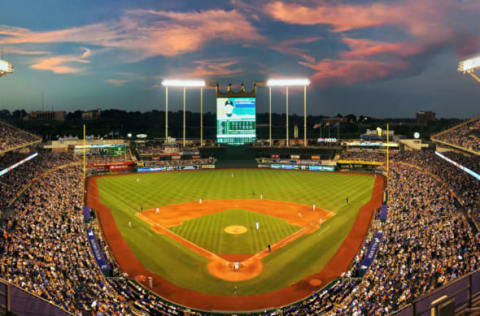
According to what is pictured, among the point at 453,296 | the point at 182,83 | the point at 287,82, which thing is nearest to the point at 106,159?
the point at 182,83

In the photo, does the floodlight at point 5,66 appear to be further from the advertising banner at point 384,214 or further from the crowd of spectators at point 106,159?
the crowd of spectators at point 106,159

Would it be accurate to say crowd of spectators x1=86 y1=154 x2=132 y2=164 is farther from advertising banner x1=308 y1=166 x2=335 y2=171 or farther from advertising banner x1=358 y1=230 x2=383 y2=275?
advertising banner x1=358 y1=230 x2=383 y2=275

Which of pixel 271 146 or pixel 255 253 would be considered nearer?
pixel 255 253

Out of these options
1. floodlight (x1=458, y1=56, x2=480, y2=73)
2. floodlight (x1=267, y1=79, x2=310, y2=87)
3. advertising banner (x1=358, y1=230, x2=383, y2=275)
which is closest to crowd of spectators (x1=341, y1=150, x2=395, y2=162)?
floodlight (x1=267, y1=79, x2=310, y2=87)

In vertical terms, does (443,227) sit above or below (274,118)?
below

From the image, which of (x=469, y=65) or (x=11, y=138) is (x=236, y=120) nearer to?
(x=11, y=138)

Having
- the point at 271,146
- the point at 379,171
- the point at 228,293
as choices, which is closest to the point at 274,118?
the point at 271,146

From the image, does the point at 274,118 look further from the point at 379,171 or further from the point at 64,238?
the point at 64,238
